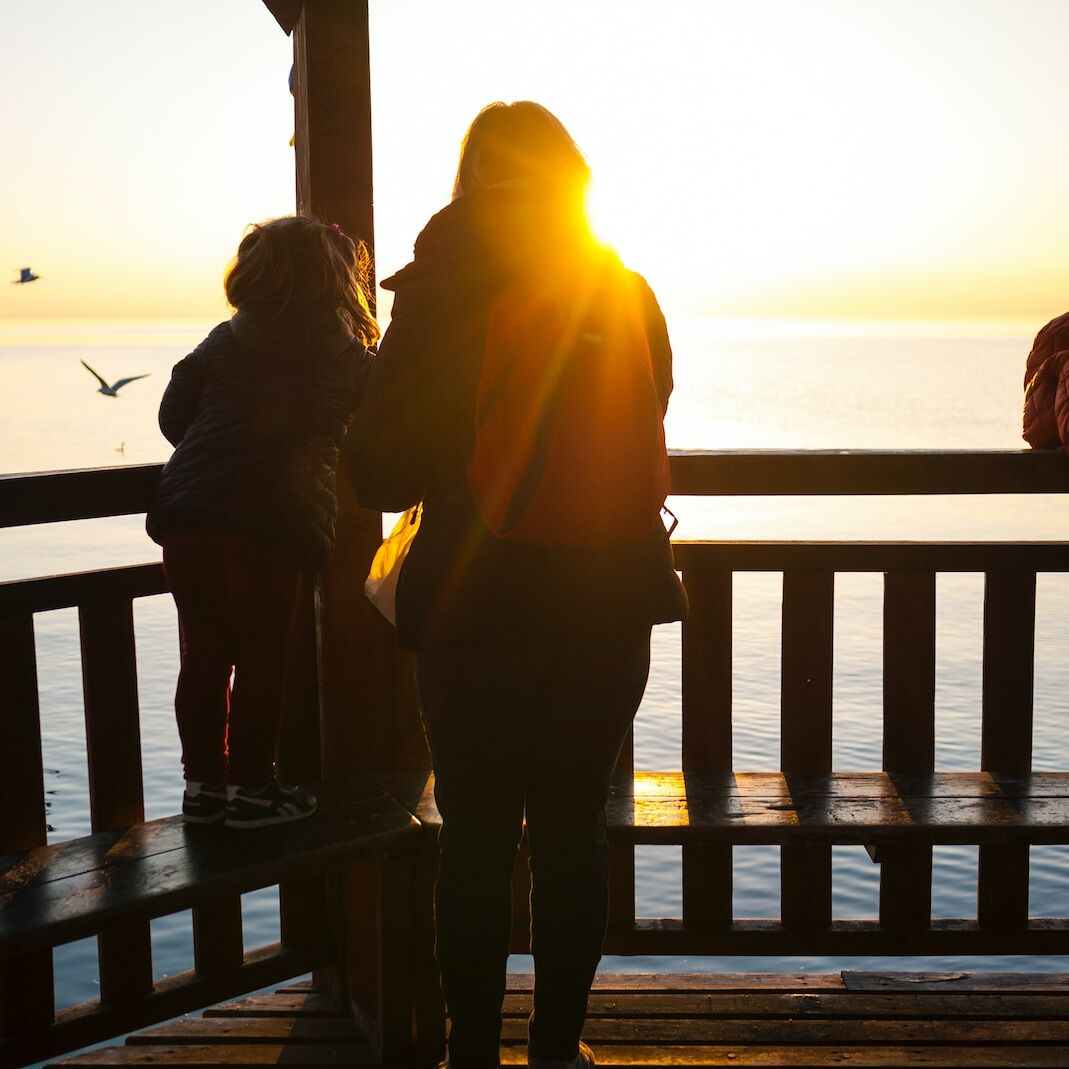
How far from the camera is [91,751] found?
248 centimetres

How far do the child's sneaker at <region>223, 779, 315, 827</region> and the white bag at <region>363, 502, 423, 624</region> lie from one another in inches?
21.7

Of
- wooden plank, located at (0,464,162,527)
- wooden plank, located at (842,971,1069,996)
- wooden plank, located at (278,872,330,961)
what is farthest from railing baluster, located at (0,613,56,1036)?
wooden plank, located at (842,971,1069,996)

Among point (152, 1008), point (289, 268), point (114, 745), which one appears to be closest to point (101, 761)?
point (114, 745)

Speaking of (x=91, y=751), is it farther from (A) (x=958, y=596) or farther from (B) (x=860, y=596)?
(A) (x=958, y=596)

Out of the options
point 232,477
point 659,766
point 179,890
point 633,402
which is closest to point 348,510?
point 232,477

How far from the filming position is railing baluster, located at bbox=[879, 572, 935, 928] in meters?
2.73

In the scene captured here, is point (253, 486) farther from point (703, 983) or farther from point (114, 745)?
point (703, 983)

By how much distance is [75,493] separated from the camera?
89.3 inches

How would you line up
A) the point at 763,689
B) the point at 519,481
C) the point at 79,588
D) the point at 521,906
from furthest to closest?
the point at 763,689, the point at 521,906, the point at 79,588, the point at 519,481

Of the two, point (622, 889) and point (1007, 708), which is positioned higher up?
point (1007, 708)

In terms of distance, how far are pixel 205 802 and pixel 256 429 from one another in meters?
0.71

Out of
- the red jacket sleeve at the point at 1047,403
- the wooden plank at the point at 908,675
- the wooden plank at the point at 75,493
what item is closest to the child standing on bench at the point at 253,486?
the wooden plank at the point at 75,493

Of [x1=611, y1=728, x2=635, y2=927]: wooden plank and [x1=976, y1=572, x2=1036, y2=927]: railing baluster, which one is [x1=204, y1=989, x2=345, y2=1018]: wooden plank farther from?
[x1=976, y1=572, x2=1036, y2=927]: railing baluster

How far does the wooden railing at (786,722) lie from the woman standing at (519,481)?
839 mm
